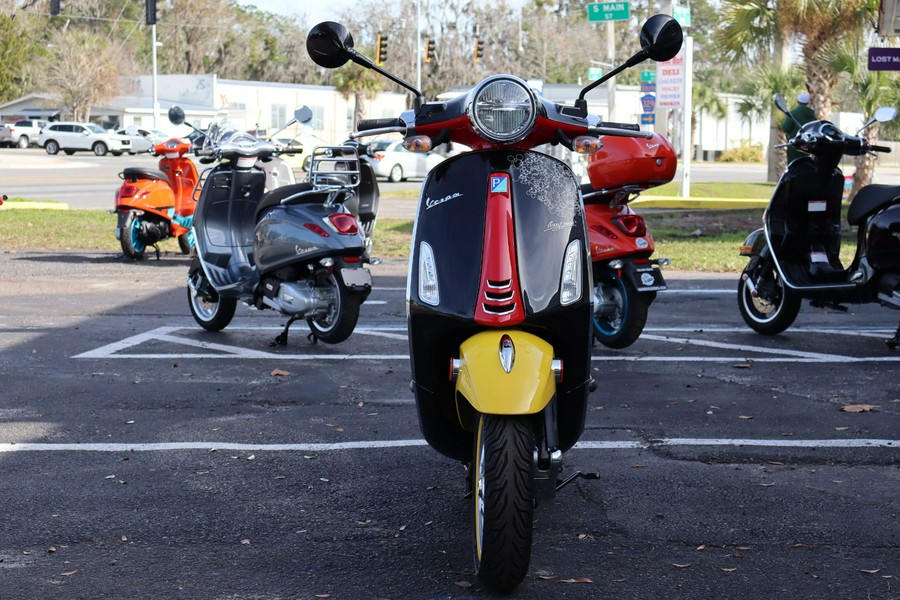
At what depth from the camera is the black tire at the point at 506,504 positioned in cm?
366

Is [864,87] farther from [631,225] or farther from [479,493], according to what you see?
[479,493]

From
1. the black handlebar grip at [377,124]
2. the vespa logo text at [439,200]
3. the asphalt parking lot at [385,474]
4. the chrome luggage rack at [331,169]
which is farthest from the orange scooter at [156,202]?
the vespa logo text at [439,200]

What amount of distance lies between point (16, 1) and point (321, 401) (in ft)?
247

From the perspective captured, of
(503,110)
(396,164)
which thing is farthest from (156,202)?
(396,164)

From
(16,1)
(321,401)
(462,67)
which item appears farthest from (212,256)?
(16,1)

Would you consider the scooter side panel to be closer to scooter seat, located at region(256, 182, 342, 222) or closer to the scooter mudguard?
scooter seat, located at region(256, 182, 342, 222)

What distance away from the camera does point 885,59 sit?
13336mm

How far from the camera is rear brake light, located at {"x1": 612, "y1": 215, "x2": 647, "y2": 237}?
776cm

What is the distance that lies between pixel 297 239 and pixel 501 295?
4.13 metres

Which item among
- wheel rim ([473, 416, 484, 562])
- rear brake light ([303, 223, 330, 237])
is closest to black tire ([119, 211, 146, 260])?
rear brake light ([303, 223, 330, 237])

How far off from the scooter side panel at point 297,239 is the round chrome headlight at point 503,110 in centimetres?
381

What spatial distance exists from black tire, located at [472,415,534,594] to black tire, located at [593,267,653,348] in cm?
402

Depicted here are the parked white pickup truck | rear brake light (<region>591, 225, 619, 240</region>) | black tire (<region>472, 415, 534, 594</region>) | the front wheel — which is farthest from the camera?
the parked white pickup truck

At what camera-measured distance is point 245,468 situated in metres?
5.23
